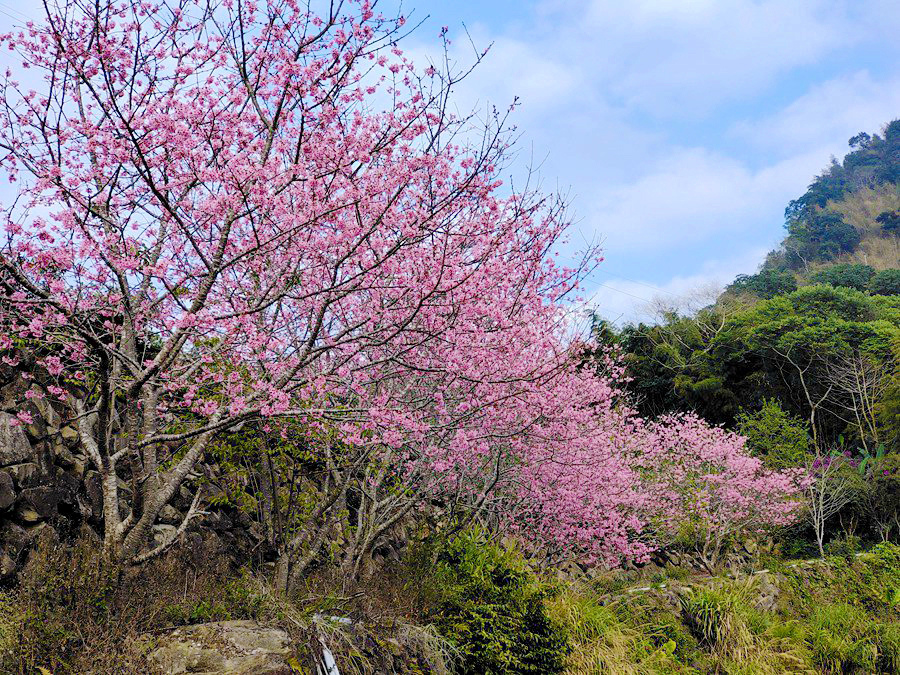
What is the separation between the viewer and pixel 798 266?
52.9 m

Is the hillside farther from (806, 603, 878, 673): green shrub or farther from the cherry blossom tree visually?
the cherry blossom tree

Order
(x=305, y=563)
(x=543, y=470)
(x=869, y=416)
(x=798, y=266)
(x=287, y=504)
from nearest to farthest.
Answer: (x=305, y=563) < (x=287, y=504) < (x=543, y=470) < (x=869, y=416) < (x=798, y=266)

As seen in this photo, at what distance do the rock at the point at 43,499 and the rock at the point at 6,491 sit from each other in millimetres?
91

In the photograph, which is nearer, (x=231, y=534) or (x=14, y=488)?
(x=14, y=488)

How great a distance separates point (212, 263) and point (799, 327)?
29.0 metres

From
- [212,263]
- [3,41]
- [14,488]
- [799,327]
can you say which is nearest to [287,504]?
[14,488]

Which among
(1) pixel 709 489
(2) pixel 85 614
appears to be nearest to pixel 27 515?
(2) pixel 85 614

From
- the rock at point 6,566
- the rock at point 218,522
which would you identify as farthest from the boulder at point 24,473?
the rock at point 218,522

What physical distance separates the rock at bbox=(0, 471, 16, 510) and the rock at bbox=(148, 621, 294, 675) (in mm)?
2423

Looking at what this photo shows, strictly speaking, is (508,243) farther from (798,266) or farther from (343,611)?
(798,266)

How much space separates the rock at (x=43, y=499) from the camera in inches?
239

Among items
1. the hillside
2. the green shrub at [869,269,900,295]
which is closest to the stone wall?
the green shrub at [869,269,900,295]

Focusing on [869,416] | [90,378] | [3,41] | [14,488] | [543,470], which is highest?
[3,41]

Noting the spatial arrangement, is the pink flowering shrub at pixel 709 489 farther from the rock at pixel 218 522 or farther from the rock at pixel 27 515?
the rock at pixel 27 515
